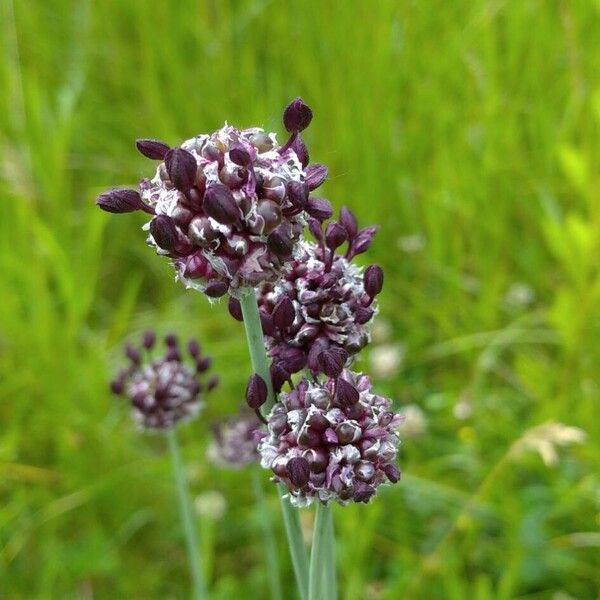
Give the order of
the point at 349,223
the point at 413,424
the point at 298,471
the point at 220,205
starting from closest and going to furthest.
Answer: the point at 220,205 → the point at 298,471 → the point at 349,223 → the point at 413,424

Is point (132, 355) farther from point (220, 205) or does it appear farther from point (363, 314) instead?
point (220, 205)

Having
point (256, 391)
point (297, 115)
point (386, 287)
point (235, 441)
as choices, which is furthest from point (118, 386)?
point (386, 287)

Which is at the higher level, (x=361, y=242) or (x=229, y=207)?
(x=361, y=242)

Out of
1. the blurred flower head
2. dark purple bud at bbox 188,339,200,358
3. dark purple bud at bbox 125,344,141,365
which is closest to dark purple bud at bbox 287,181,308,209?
dark purple bud at bbox 188,339,200,358

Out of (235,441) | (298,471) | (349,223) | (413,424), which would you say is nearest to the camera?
(298,471)

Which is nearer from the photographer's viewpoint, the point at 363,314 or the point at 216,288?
the point at 216,288

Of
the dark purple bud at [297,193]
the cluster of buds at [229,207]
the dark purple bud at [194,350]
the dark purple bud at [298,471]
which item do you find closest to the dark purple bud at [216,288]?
the cluster of buds at [229,207]
